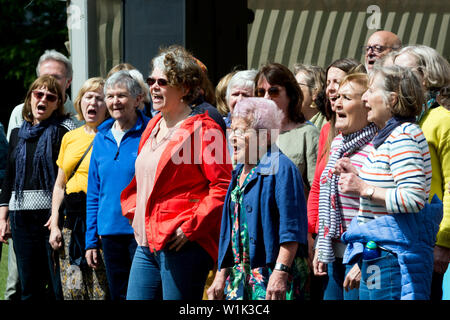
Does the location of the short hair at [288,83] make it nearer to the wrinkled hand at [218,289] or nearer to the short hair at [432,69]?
the short hair at [432,69]

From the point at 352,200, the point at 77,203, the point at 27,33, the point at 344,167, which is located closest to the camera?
the point at 344,167

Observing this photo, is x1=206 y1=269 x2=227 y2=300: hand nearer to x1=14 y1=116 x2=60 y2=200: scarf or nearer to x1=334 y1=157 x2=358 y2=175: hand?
x1=334 y1=157 x2=358 y2=175: hand

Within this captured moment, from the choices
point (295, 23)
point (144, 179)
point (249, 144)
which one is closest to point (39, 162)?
point (144, 179)

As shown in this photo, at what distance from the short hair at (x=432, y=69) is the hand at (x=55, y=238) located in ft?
9.63

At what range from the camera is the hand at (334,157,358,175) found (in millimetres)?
3969

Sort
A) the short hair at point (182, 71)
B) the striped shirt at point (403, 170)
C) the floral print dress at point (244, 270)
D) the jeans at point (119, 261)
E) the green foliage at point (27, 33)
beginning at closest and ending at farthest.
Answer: the striped shirt at point (403, 170) → the floral print dress at point (244, 270) → the short hair at point (182, 71) → the jeans at point (119, 261) → the green foliage at point (27, 33)

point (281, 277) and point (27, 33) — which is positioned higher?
point (27, 33)

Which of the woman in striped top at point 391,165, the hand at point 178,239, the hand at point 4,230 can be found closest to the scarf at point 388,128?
the woman in striped top at point 391,165

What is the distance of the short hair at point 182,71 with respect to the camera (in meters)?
4.64

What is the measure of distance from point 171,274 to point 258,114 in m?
0.99

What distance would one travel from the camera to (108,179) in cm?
537

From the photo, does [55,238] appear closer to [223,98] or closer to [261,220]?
[223,98]

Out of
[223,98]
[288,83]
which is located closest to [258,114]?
[288,83]

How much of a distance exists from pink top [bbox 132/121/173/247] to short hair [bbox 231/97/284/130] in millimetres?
576
